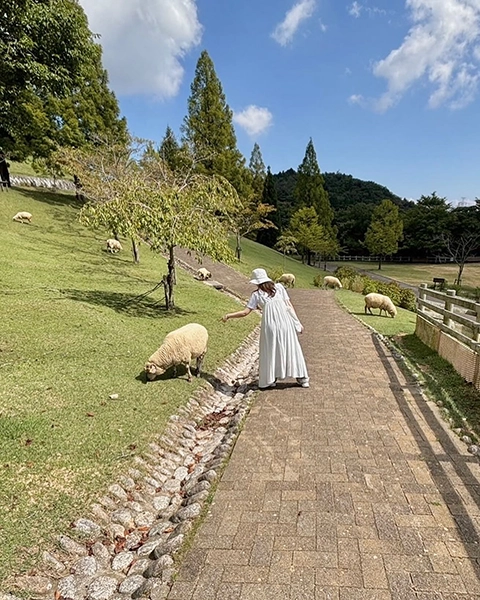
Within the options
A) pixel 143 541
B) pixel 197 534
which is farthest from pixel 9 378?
pixel 197 534

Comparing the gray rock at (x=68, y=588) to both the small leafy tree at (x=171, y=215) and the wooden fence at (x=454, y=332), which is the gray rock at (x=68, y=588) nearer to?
the wooden fence at (x=454, y=332)

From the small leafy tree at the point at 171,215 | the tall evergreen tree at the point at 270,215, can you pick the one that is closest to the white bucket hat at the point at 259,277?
the small leafy tree at the point at 171,215

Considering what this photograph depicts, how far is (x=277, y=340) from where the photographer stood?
527cm

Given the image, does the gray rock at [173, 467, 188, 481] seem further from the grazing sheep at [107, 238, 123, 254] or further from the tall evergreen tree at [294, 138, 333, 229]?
the tall evergreen tree at [294, 138, 333, 229]

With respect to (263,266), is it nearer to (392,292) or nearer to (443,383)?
(392,292)

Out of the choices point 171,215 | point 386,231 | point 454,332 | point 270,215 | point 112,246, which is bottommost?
point 454,332

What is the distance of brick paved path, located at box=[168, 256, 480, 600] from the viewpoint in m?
2.27

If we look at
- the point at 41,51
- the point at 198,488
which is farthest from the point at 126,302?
the point at 198,488

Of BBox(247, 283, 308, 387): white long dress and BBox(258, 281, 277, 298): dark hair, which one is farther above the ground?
BBox(258, 281, 277, 298): dark hair

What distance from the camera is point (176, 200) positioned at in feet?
30.7

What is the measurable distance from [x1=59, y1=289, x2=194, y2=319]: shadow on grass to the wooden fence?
6.25m

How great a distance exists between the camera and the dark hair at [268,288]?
5.19 m

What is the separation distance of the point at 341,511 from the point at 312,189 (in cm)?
4522

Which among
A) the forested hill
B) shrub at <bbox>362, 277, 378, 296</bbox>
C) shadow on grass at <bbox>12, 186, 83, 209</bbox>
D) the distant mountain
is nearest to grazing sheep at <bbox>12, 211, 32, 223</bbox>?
shadow on grass at <bbox>12, 186, 83, 209</bbox>
